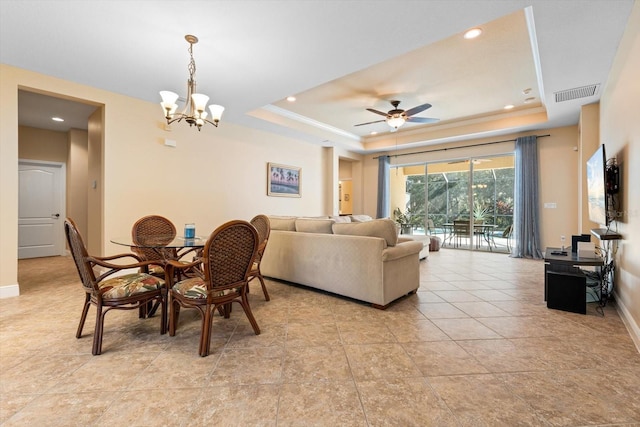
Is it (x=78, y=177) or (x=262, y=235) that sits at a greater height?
(x=78, y=177)

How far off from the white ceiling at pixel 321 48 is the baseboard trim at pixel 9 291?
101 inches

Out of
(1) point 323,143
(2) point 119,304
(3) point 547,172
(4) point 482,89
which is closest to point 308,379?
(2) point 119,304

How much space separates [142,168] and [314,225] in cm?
284

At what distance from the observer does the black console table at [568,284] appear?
276 centimetres

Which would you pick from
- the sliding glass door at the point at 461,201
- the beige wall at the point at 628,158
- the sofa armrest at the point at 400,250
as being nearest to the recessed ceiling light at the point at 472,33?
the beige wall at the point at 628,158

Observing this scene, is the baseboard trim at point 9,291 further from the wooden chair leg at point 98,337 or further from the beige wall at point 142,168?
the wooden chair leg at point 98,337

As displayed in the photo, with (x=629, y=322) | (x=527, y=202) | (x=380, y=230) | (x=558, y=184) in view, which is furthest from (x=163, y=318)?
(x=558, y=184)

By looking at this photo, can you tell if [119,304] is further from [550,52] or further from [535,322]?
[550,52]

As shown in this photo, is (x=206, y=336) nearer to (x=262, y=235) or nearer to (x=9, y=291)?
(x=262, y=235)

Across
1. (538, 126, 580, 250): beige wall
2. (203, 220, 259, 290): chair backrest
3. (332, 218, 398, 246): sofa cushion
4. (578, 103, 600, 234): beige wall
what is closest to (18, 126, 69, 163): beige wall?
(203, 220, 259, 290): chair backrest

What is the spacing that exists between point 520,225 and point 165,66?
692 centimetres

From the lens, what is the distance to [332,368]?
6.00 feet

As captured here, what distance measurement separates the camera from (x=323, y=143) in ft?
23.4

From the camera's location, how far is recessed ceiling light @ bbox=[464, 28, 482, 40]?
9.43 ft
